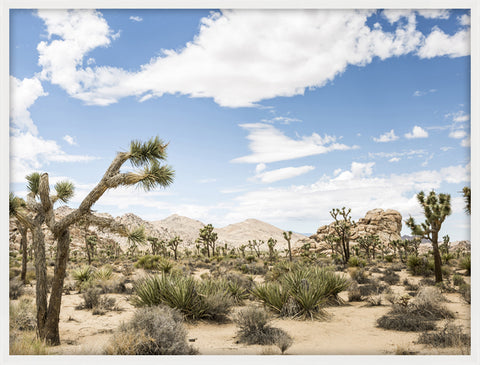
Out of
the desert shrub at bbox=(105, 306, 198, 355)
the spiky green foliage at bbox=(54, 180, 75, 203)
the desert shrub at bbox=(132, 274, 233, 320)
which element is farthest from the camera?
the desert shrub at bbox=(132, 274, 233, 320)

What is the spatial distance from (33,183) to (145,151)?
10.5 ft

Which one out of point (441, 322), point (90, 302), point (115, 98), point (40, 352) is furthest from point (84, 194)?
point (441, 322)

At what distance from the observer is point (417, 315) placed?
836 centimetres

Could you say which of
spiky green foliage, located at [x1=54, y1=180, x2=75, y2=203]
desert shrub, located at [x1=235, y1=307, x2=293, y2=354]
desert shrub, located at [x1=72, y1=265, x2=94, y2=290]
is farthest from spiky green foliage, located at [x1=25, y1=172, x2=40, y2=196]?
desert shrub, located at [x1=72, y1=265, x2=94, y2=290]

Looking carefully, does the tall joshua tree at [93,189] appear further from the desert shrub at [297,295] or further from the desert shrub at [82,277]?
the desert shrub at [82,277]

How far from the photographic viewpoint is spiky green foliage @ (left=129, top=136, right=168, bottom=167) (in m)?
7.28

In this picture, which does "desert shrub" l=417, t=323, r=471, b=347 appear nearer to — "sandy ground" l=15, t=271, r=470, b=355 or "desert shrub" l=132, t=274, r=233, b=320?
"sandy ground" l=15, t=271, r=470, b=355

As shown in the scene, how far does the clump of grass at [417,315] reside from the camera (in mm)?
7453

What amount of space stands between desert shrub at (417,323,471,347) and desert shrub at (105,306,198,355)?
4389 millimetres

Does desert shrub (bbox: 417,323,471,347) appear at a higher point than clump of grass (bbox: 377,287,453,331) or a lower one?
higher

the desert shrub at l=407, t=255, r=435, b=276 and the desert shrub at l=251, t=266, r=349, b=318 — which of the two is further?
the desert shrub at l=407, t=255, r=435, b=276

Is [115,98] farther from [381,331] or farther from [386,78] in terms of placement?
[381,331]

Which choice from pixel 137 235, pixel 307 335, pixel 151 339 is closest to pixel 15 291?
pixel 137 235

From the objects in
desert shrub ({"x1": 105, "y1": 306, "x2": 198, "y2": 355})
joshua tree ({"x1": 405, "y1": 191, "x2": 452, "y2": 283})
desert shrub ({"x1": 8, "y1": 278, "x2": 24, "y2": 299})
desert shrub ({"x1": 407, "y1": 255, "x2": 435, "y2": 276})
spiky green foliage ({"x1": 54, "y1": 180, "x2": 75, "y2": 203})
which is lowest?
desert shrub ({"x1": 407, "y1": 255, "x2": 435, "y2": 276})
